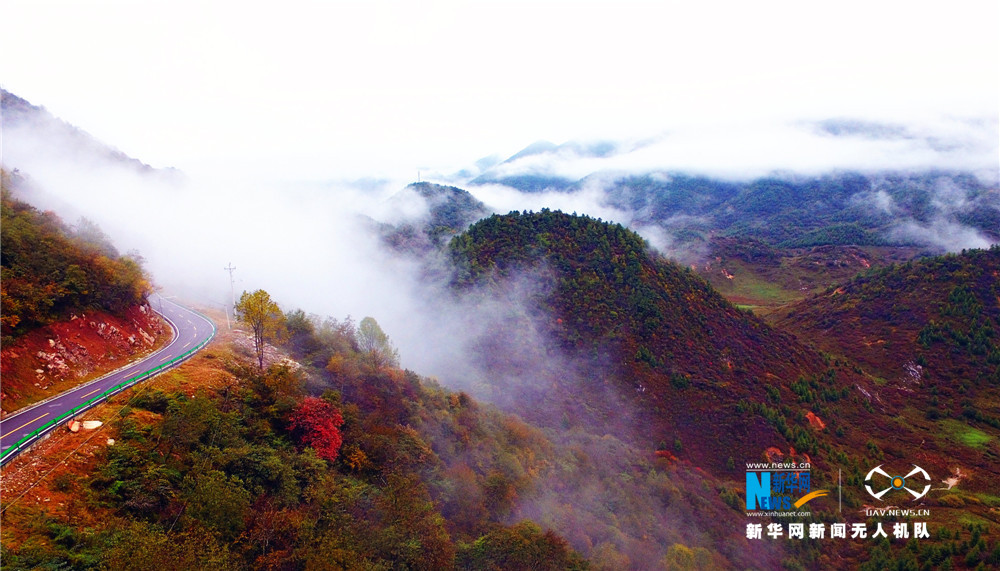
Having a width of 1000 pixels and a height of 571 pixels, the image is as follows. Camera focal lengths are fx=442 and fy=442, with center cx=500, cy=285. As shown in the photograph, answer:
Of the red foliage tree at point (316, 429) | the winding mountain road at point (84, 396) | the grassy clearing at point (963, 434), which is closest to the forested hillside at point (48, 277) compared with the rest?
the winding mountain road at point (84, 396)

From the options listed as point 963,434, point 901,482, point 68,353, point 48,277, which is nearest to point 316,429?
point 68,353

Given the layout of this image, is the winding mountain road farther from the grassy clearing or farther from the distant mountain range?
the grassy clearing

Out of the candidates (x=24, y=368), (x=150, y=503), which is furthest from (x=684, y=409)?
(x=24, y=368)

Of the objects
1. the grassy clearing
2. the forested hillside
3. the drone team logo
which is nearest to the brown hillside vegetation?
the forested hillside

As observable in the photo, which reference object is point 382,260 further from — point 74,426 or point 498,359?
point 74,426

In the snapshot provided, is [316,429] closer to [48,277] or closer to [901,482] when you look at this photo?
[48,277]

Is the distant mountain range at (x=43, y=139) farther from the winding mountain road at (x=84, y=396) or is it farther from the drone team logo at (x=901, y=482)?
the drone team logo at (x=901, y=482)
